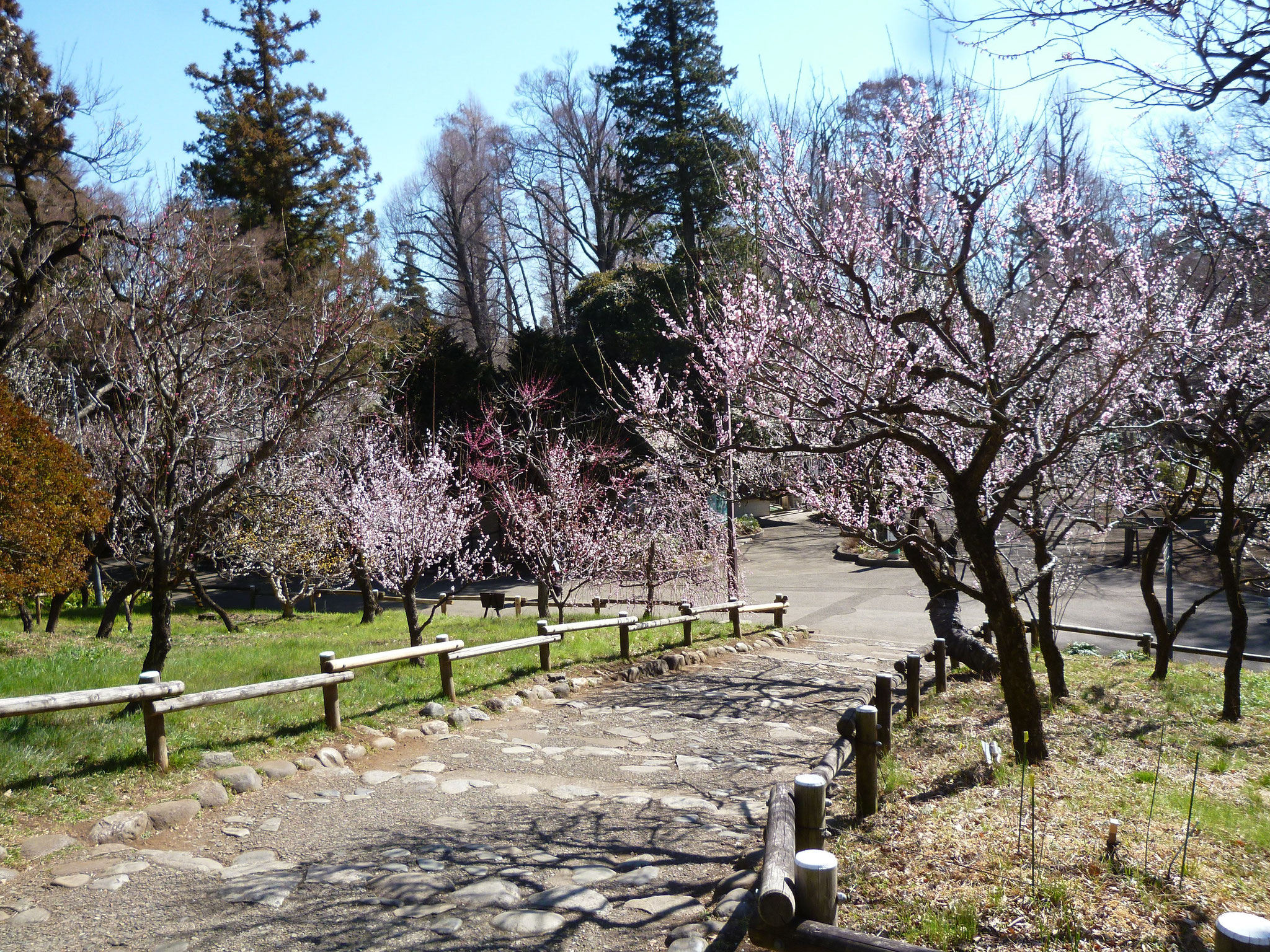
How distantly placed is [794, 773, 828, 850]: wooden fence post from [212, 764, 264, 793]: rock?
4.11 meters

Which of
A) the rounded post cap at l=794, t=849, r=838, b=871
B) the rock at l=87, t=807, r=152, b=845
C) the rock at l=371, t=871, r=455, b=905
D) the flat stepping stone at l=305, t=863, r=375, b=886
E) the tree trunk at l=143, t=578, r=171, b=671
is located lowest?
the rock at l=371, t=871, r=455, b=905

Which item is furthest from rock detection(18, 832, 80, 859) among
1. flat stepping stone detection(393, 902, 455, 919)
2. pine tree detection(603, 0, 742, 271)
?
pine tree detection(603, 0, 742, 271)

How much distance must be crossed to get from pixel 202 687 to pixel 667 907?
19.2 feet

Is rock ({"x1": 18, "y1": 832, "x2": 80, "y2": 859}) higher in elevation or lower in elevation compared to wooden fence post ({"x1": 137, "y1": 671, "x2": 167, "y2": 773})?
lower

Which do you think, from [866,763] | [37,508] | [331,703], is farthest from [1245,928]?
[37,508]

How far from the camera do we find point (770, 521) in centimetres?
3434

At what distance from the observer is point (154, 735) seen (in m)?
5.80

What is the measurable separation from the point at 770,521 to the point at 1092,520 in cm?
2669

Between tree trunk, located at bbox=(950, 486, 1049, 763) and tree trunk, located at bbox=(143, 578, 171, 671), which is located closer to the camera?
tree trunk, located at bbox=(950, 486, 1049, 763)

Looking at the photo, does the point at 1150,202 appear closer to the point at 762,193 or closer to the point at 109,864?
the point at 762,193

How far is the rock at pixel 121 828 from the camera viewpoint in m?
4.87

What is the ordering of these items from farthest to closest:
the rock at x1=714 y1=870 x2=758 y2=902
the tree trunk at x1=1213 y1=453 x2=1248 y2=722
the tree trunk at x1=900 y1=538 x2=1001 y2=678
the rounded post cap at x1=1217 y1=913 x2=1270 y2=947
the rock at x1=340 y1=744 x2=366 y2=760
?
the tree trunk at x1=900 y1=538 x2=1001 y2=678 → the tree trunk at x1=1213 y1=453 x2=1248 y2=722 → the rock at x1=340 y1=744 x2=366 y2=760 → the rock at x1=714 y1=870 x2=758 y2=902 → the rounded post cap at x1=1217 y1=913 x2=1270 y2=947

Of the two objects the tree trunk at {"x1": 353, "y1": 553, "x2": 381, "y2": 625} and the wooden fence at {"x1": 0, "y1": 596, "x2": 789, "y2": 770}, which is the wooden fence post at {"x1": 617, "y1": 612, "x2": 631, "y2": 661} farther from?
the tree trunk at {"x1": 353, "y1": 553, "x2": 381, "y2": 625}

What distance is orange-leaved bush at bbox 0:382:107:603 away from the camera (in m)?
10.7
